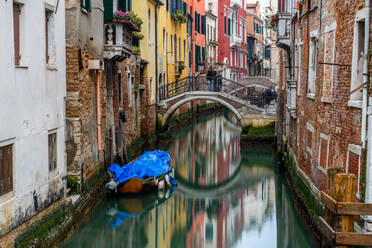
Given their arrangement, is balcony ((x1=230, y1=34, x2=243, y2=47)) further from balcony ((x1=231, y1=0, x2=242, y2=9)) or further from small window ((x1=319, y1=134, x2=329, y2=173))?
small window ((x1=319, y1=134, x2=329, y2=173))

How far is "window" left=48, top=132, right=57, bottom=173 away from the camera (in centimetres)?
1005

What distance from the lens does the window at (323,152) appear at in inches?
396

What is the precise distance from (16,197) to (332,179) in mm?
4522

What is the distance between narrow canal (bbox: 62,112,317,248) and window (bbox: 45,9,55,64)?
10.9ft

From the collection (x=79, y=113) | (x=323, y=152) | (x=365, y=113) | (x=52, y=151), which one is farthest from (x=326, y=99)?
(x=79, y=113)

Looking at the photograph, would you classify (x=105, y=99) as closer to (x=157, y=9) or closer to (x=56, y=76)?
(x=56, y=76)

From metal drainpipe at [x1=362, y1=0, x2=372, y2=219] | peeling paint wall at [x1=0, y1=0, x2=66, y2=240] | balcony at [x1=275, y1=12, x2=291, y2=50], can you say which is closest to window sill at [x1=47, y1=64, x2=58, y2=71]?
peeling paint wall at [x1=0, y1=0, x2=66, y2=240]

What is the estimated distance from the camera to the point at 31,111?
8.83m

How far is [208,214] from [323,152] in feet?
13.4

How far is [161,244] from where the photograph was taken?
35.7ft

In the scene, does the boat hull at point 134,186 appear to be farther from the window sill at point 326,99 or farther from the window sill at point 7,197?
the window sill at point 7,197

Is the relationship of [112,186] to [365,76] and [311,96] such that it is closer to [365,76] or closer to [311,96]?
[311,96]

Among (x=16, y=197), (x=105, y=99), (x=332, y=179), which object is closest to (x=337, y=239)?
(x=332, y=179)

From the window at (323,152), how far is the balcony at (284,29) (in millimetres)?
7873
